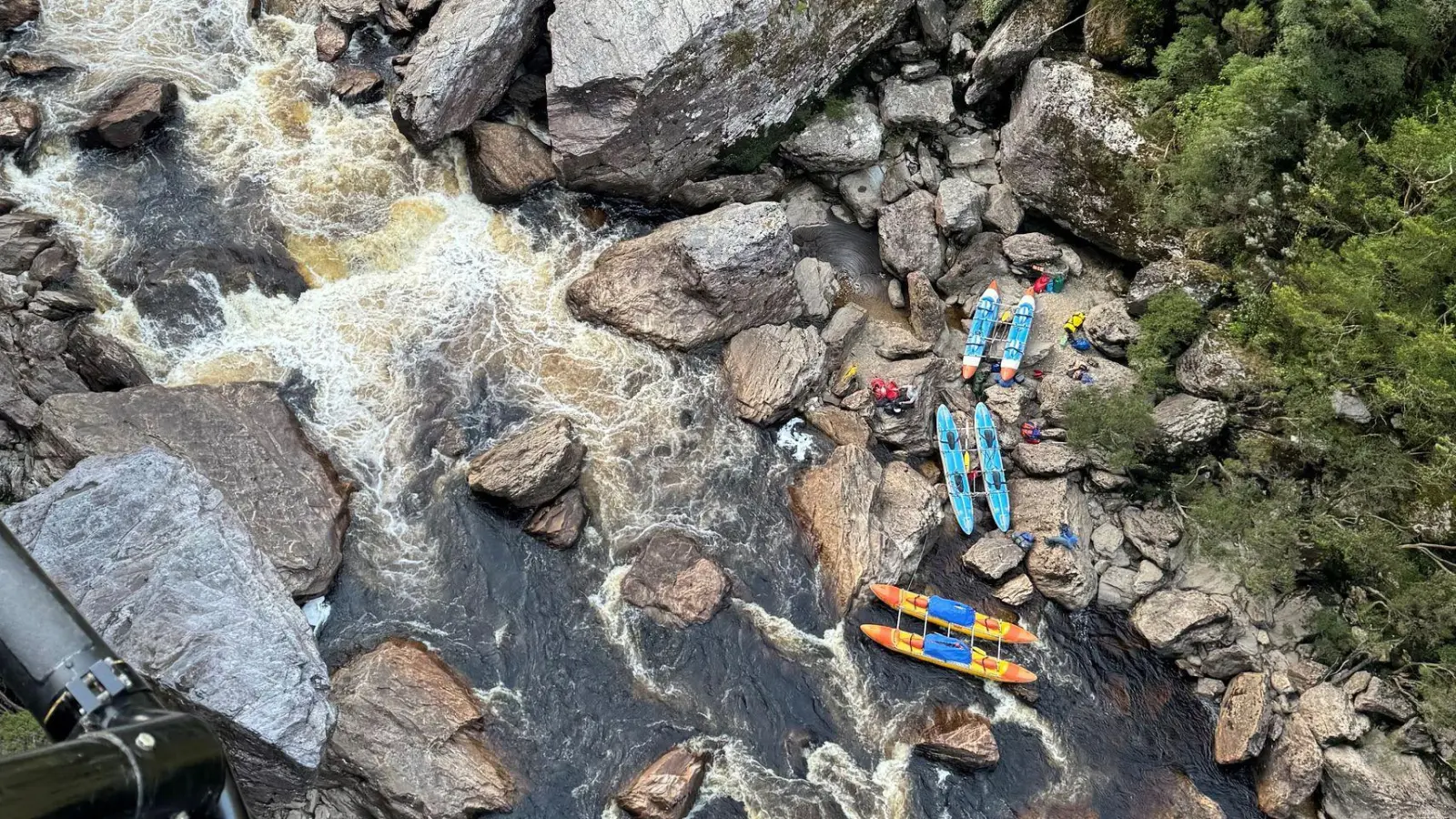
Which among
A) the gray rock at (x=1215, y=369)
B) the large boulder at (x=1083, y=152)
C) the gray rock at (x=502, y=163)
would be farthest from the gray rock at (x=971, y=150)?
the gray rock at (x=502, y=163)

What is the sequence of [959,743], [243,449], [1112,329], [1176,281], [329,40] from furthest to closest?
[329,40]
[1112,329]
[1176,281]
[243,449]
[959,743]

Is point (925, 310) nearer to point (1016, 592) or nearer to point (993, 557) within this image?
point (993, 557)

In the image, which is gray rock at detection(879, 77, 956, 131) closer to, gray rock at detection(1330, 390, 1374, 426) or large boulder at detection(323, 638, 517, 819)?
gray rock at detection(1330, 390, 1374, 426)

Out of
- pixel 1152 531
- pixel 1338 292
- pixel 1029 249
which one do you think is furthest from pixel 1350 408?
pixel 1029 249

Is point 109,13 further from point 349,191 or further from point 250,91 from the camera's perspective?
point 349,191

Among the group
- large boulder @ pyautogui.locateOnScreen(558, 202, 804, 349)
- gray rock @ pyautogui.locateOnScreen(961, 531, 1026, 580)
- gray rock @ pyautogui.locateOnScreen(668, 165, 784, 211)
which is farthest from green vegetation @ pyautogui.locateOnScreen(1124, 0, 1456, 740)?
gray rock @ pyautogui.locateOnScreen(668, 165, 784, 211)

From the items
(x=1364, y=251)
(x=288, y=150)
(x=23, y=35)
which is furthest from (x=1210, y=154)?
(x=23, y=35)

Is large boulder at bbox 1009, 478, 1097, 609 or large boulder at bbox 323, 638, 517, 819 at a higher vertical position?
large boulder at bbox 323, 638, 517, 819
